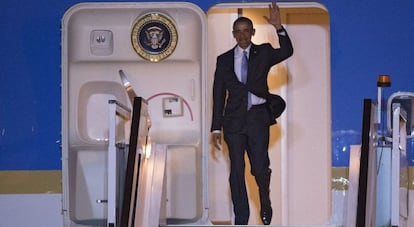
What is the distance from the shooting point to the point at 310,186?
420 inches

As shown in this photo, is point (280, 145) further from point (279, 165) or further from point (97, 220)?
point (97, 220)

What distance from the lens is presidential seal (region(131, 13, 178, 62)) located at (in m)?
8.57

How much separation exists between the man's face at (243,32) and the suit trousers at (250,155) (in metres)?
0.55

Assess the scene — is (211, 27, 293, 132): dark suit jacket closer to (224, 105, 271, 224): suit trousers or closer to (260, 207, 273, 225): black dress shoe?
(224, 105, 271, 224): suit trousers

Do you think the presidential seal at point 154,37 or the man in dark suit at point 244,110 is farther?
the man in dark suit at point 244,110

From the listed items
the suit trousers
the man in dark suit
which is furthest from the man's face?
the suit trousers

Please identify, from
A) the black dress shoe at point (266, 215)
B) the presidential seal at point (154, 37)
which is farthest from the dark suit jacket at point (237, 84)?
the black dress shoe at point (266, 215)

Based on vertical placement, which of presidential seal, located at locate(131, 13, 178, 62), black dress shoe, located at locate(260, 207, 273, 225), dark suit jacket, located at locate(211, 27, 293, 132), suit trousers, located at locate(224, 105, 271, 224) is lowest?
black dress shoe, located at locate(260, 207, 273, 225)

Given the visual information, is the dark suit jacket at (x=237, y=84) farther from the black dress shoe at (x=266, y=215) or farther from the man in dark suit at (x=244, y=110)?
the black dress shoe at (x=266, y=215)

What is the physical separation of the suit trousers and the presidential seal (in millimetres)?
900

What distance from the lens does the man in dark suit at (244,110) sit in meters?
8.78

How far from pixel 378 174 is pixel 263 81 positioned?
1482 mm

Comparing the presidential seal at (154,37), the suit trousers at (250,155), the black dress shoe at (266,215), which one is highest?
the presidential seal at (154,37)

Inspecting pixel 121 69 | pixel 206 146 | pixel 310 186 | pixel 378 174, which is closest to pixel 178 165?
pixel 206 146
